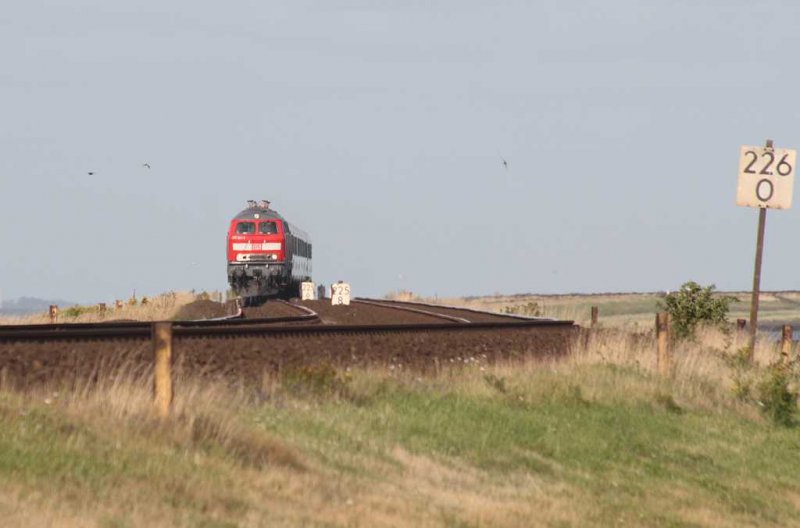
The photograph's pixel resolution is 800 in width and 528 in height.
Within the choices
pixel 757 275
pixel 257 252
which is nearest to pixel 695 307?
pixel 757 275

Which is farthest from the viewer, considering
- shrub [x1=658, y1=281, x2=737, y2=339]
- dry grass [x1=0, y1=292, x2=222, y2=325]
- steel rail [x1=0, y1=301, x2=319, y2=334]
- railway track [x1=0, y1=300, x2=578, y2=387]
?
dry grass [x1=0, y1=292, x2=222, y2=325]

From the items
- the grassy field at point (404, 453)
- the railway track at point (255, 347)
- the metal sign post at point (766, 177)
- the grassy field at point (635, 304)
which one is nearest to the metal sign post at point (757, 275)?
the metal sign post at point (766, 177)

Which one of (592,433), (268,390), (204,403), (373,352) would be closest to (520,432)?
(592,433)

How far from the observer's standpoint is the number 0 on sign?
2489 centimetres

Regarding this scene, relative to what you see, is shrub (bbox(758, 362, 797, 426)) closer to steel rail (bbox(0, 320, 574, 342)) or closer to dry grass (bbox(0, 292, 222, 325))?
steel rail (bbox(0, 320, 574, 342))

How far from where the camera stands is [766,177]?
24953mm

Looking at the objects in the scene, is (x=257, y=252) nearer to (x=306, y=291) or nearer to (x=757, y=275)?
(x=306, y=291)

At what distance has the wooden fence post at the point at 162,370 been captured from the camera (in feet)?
38.8

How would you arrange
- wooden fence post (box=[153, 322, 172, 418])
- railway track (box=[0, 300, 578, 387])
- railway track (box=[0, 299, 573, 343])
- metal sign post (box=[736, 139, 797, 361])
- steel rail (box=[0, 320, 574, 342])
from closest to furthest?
wooden fence post (box=[153, 322, 172, 418]) → railway track (box=[0, 300, 578, 387]) → steel rail (box=[0, 320, 574, 342]) → railway track (box=[0, 299, 573, 343]) → metal sign post (box=[736, 139, 797, 361])

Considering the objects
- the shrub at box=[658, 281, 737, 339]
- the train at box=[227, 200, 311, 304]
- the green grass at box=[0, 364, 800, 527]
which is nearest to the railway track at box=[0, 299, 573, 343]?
the green grass at box=[0, 364, 800, 527]

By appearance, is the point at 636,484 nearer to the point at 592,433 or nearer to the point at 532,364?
the point at 592,433

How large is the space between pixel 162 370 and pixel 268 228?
116ft

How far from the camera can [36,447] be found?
983 cm

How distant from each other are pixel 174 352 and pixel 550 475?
5.56 meters
